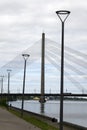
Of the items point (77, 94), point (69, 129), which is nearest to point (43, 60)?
point (69, 129)

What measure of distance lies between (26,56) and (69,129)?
37.8 ft

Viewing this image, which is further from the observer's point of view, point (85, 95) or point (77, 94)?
point (77, 94)

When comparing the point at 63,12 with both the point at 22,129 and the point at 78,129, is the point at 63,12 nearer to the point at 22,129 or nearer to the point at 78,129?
the point at 22,129

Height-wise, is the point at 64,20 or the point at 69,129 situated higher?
the point at 64,20

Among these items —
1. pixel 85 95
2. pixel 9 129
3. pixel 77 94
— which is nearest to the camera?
pixel 9 129

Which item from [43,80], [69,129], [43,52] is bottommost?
[69,129]

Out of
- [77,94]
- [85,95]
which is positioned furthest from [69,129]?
[77,94]

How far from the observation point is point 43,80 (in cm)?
5316

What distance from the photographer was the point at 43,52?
57219mm

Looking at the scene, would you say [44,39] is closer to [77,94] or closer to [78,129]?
[78,129]

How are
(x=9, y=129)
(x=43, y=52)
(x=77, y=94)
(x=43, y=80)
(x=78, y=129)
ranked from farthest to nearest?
(x=77, y=94) < (x=43, y=52) < (x=43, y=80) < (x=78, y=129) < (x=9, y=129)

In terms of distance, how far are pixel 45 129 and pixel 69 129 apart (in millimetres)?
3098

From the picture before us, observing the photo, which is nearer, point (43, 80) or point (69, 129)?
point (69, 129)

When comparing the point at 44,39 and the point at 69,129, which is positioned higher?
the point at 44,39
